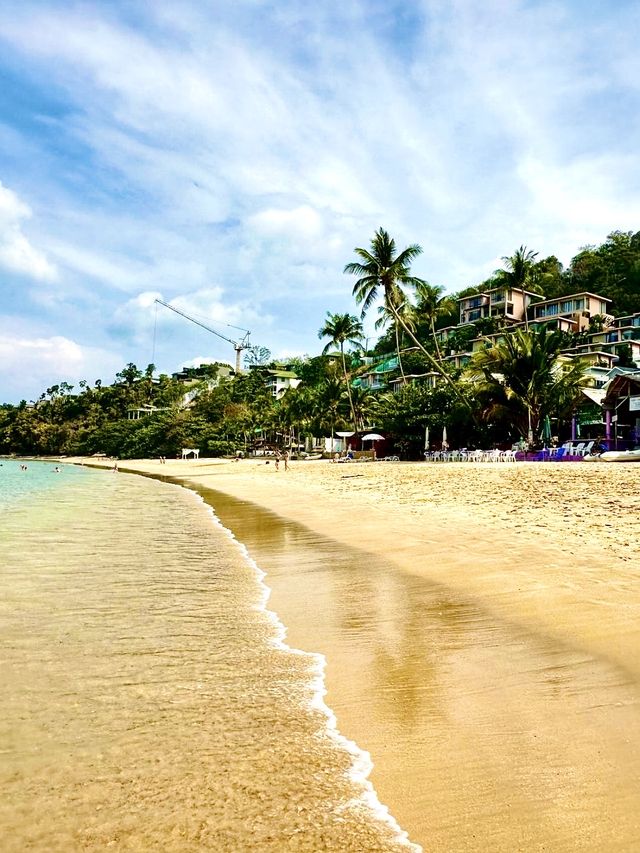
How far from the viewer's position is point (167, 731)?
3.26 meters

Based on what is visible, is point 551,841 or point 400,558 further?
point 400,558

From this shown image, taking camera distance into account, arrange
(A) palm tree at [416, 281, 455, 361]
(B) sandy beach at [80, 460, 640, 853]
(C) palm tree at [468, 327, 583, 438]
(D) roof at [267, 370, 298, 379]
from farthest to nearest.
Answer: (D) roof at [267, 370, 298, 379] < (A) palm tree at [416, 281, 455, 361] < (C) palm tree at [468, 327, 583, 438] < (B) sandy beach at [80, 460, 640, 853]

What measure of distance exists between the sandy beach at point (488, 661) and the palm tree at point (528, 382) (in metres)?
21.9

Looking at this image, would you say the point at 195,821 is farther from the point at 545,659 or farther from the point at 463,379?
the point at 463,379

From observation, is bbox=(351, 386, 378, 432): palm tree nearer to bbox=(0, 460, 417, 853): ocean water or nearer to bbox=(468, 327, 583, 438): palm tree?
bbox=(468, 327, 583, 438): palm tree

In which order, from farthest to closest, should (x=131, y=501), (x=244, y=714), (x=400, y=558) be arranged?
(x=131, y=501)
(x=400, y=558)
(x=244, y=714)

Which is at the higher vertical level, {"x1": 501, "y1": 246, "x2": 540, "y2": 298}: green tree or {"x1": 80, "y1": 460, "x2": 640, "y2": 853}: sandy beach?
{"x1": 501, "y1": 246, "x2": 540, "y2": 298}: green tree

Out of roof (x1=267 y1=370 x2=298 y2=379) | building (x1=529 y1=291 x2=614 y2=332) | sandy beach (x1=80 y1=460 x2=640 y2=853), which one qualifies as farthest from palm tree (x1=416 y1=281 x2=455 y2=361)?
roof (x1=267 y1=370 x2=298 y2=379)

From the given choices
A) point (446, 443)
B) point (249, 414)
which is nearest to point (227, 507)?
point (446, 443)

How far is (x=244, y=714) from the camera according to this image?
11.4 feet

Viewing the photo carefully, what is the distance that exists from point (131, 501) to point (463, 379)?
2424 centimetres

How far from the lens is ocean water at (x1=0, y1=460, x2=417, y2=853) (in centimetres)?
241

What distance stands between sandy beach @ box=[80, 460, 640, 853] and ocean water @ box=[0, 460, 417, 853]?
25 centimetres

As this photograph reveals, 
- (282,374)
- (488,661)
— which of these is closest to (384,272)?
(488,661)
